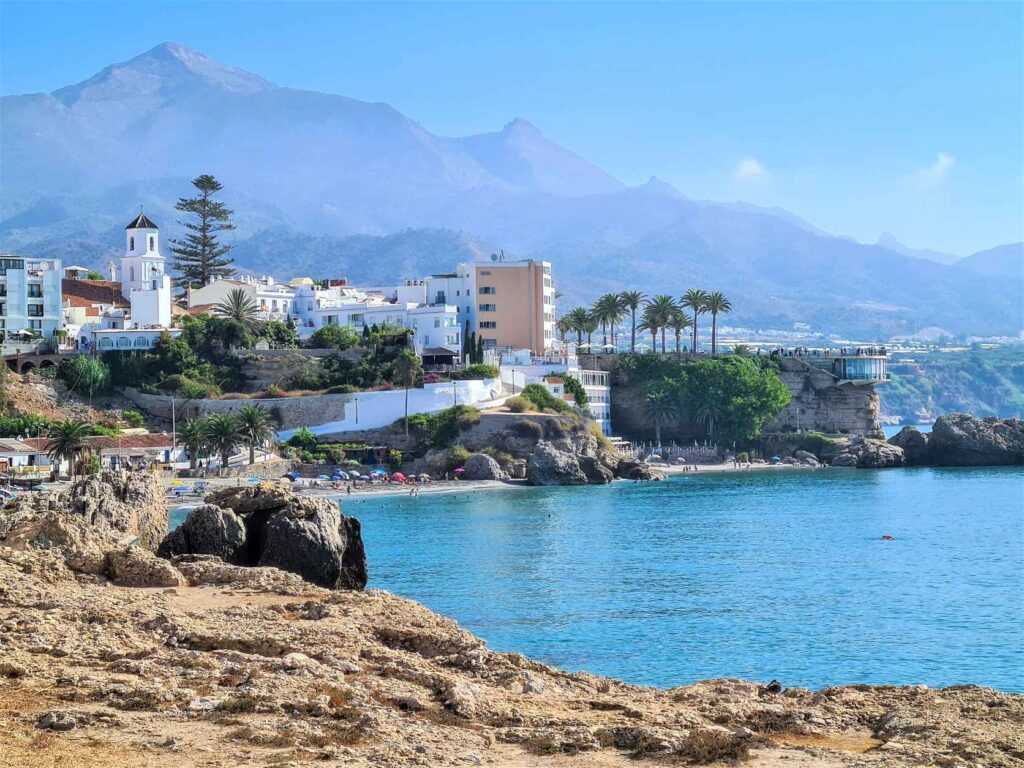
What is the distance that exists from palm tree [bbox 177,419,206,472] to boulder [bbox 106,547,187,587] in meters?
51.1

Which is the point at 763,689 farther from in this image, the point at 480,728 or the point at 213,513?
the point at 213,513

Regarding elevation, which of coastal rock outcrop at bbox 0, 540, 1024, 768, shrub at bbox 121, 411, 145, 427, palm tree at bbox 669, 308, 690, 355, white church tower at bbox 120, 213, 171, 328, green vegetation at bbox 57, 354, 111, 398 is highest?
white church tower at bbox 120, 213, 171, 328

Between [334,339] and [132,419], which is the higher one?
[334,339]

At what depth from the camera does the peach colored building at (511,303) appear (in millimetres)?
102125

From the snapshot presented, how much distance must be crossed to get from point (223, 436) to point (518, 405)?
18462mm

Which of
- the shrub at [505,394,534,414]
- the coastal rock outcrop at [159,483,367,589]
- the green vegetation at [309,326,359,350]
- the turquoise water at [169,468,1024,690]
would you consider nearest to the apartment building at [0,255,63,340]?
the green vegetation at [309,326,359,350]

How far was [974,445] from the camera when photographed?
10100cm

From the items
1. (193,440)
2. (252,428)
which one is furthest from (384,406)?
(193,440)

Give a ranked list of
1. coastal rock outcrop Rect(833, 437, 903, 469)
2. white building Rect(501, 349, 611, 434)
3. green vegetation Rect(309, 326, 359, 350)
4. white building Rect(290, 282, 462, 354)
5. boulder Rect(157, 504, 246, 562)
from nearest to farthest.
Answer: boulder Rect(157, 504, 246, 562)
green vegetation Rect(309, 326, 359, 350)
white building Rect(501, 349, 611, 434)
white building Rect(290, 282, 462, 354)
coastal rock outcrop Rect(833, 437, 903, 469)

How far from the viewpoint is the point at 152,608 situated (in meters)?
22.2

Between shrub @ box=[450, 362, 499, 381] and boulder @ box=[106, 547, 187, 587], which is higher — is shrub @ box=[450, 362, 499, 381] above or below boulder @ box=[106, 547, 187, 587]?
above

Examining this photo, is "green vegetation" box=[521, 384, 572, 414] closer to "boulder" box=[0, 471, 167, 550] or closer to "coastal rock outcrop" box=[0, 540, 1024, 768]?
"boulder" box=[0, 471, 167, 550]

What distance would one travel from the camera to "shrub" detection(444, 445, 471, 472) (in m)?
81.8

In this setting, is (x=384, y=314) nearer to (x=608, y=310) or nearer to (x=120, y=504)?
(x=608, y=310)
